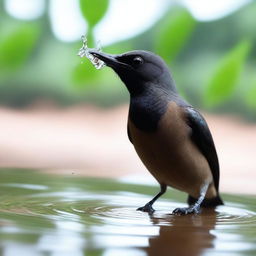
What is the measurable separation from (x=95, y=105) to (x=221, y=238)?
2.29m

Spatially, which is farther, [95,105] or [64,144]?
[95,105]

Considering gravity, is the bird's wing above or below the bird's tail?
above

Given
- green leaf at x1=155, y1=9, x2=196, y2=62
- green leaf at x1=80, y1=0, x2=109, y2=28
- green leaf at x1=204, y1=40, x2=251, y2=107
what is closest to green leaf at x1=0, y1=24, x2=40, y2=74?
green leaf at x1=80, y1=0, x2=109, y2=28

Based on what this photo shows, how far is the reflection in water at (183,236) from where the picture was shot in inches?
36.7

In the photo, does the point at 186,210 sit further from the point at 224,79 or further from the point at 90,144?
the point at 224,79

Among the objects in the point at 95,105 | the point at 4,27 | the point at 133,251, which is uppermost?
the point at 4,27

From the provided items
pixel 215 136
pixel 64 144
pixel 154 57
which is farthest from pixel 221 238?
pixel 215 136

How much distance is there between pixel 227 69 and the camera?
3176 millimetres

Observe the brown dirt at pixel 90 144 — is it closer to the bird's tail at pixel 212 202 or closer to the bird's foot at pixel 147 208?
the bird's tail at pixel 212 202

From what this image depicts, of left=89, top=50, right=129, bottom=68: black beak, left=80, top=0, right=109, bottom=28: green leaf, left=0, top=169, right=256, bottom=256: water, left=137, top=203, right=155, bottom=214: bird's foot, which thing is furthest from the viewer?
left=80, top=0, right=109, bottom=28: green leaf

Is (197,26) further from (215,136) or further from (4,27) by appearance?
(4,27)

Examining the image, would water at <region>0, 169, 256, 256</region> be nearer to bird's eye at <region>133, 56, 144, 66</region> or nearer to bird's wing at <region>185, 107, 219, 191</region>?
bird's wing at <region>185, 107, 219, 191</region>

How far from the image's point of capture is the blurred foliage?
320 centimetres

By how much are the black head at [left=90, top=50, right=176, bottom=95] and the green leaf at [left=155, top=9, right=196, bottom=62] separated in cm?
172
